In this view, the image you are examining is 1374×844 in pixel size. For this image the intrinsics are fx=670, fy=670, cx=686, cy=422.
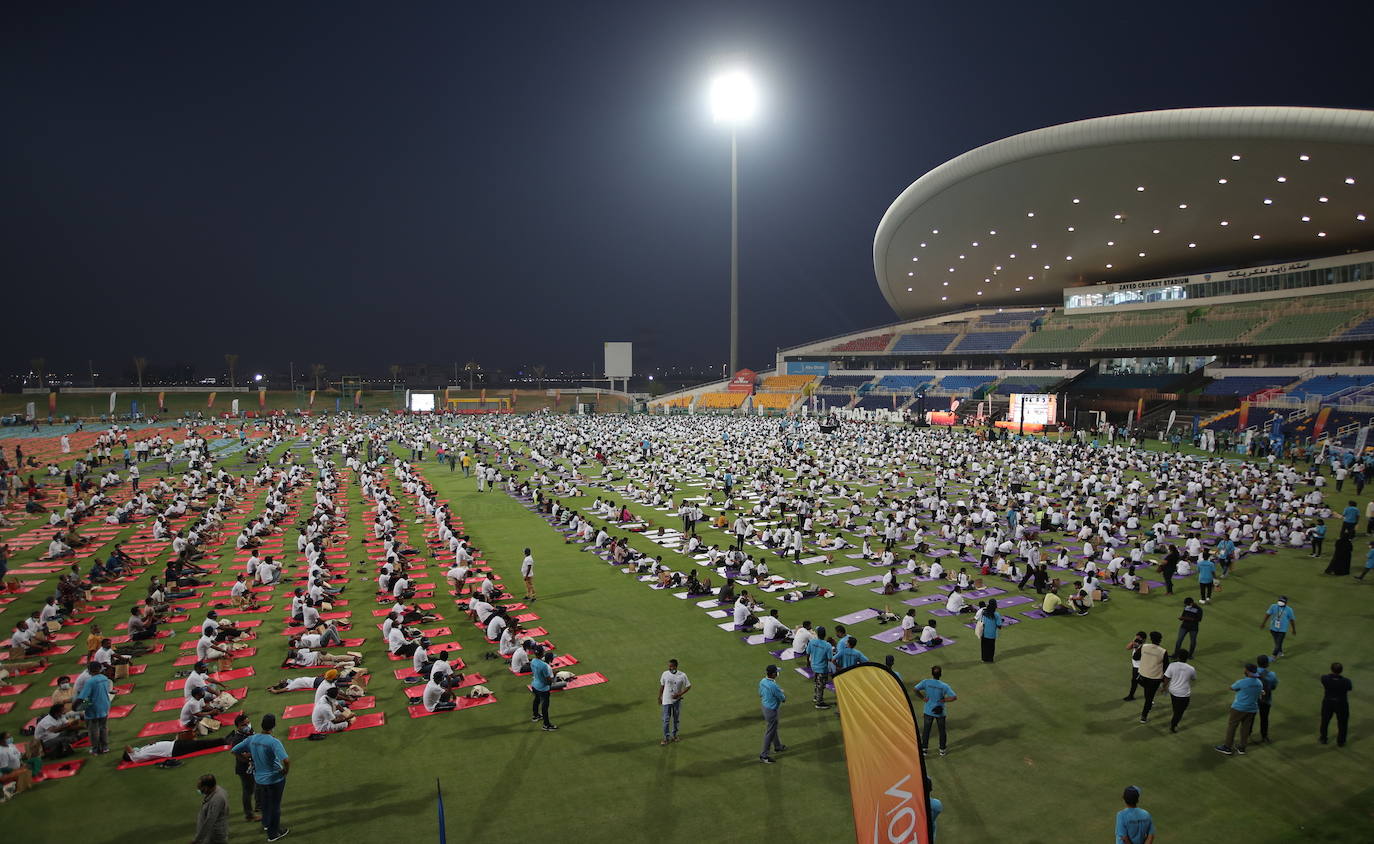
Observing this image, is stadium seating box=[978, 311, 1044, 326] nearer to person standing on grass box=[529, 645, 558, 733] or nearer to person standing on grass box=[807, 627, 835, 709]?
person standing on grass box=[807, 627, 835, 709]

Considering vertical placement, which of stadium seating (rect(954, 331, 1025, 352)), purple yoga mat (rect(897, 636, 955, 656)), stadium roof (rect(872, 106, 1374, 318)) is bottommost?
purple yoga mat (rect(897, 636, 955, 656))

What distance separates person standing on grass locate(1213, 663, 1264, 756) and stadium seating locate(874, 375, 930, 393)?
65236 millimetres

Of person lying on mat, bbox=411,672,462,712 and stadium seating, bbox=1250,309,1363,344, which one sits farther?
stadium seating, bbox=1250,309,1363,344

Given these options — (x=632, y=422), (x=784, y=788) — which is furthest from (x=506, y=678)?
(x=632, y=422)

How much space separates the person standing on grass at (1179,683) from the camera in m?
8.74

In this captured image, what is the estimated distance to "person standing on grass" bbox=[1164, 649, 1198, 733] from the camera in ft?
28.7

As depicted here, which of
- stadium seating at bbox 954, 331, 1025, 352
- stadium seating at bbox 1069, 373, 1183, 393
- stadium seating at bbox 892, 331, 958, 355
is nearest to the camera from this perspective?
stadium seating at bbox 1069, 373, 1183, 393

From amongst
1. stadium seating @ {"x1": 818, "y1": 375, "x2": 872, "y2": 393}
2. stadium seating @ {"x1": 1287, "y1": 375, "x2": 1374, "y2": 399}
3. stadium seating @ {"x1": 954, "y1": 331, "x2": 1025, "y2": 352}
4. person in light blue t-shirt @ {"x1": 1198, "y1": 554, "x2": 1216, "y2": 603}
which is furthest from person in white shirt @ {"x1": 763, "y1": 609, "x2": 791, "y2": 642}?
stadium seating @ {"x1": 818, "y1": 375, "x2": 872, "y2": 393}

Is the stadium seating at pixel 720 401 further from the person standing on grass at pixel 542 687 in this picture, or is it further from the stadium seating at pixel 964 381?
the person standing on grass at pixel 542 687

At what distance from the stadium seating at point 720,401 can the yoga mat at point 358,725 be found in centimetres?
7397

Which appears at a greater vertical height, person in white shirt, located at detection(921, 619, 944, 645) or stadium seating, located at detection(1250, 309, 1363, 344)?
stadium seating, located at detection(1250, 309, 1363, 344)

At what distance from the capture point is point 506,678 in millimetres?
10828

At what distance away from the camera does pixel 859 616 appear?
13.6 metres

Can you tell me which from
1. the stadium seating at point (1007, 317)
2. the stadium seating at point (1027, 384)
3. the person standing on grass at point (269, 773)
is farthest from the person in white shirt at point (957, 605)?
the stadium seating at point (1007, 317)
